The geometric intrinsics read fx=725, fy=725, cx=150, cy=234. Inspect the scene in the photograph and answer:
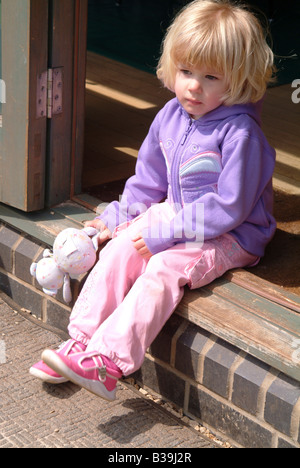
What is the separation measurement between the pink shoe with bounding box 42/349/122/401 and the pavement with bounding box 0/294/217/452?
15cm

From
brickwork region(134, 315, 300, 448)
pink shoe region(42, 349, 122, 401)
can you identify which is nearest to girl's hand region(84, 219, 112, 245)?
brickwork region(134, 315, 300, 448)

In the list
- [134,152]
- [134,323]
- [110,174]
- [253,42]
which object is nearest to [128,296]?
[134,323]

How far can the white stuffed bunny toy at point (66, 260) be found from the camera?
256 cm

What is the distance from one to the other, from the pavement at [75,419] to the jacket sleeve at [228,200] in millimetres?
573

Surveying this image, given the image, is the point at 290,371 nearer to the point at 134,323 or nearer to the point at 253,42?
the point at 134,323

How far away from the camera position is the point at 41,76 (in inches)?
109

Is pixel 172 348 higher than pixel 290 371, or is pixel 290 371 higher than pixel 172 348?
pixel 290 371

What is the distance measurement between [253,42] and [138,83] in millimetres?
2821

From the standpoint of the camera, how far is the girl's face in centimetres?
236
